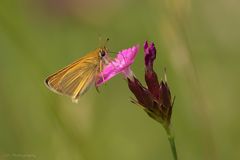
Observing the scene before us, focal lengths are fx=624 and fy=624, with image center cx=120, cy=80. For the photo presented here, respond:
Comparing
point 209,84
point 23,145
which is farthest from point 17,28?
point 209,84

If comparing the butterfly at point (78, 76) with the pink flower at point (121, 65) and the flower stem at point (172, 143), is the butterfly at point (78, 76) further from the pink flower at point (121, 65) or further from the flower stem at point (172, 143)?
the flower stem at point (172, 143)

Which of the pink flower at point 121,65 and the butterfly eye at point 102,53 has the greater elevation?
the butterfly eye at point 102,53

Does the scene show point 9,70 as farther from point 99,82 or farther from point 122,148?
point 99,82

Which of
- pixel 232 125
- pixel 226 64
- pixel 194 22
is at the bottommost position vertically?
pixel 232 125

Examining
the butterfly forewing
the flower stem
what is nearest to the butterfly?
the butterfly forewing

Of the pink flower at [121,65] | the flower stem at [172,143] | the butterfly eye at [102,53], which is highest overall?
the butterfly eye at [102,53]

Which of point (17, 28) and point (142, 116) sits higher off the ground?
point (17, 28)

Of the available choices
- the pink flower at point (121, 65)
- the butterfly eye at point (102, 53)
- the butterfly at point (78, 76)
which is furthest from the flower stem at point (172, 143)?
the butterfly eye at point (102, 53)
